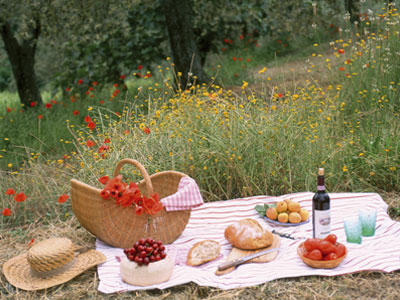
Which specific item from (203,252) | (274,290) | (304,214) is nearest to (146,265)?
(203,252)

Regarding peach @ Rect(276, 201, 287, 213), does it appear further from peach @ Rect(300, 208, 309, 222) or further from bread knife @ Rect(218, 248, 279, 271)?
bread knife @ Rect(218, 248, 279, 271)

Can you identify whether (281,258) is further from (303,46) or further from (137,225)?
(303,46)

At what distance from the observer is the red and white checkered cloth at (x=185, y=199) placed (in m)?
3.64

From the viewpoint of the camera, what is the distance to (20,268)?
3531mm

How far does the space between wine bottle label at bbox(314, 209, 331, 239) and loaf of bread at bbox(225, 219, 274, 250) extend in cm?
31

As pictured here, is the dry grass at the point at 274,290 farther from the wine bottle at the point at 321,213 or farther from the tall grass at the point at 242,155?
the tall grass at the point at 242,155

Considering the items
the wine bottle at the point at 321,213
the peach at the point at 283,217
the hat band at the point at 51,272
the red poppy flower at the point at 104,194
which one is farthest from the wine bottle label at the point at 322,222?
the hat band at the point at 51,272

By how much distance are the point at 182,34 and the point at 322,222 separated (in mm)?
5231

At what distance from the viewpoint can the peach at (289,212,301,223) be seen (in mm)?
3852

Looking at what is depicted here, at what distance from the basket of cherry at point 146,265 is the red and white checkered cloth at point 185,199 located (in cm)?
48

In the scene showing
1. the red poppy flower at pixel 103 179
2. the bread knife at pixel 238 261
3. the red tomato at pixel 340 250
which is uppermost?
the red poppy flower at pixel 103 179

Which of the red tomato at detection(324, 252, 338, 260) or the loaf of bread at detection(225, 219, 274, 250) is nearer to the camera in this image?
the red tomato at detection(324, 252, 338, 260)

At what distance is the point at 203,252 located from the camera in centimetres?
345

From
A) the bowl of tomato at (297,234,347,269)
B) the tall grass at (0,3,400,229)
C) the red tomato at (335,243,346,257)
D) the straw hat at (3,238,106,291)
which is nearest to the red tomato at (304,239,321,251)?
the bowl of tomato at (297,234,347,269)
